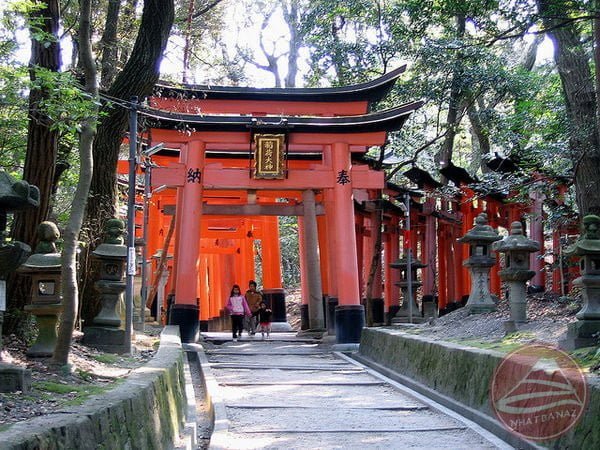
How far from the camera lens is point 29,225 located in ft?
32.9

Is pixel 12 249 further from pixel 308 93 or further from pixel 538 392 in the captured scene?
pixel 308 93

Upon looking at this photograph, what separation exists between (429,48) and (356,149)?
3179 mm

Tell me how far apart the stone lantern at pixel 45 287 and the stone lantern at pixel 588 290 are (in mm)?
5777

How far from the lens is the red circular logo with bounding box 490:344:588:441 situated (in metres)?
6.20

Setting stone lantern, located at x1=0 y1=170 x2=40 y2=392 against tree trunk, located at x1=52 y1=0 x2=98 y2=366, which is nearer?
stone lantern, located at x1=0 y1=170 x2=40 y2=392

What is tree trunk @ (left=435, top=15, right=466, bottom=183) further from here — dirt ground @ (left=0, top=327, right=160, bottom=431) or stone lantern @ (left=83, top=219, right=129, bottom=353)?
dirt ground @ (left=0, top=327, right=160, bottom=431)

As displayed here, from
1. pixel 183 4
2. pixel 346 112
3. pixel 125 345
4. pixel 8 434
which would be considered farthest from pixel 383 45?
pixel 8 434

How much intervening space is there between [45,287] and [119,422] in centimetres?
521

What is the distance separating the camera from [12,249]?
6703 mm

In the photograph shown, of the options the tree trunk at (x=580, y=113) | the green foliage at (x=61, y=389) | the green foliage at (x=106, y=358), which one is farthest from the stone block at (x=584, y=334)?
the green foliage at (x=106, y=358)

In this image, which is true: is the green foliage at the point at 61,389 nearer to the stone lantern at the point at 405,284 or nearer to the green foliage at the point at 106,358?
the green foliage at the point at 106,358

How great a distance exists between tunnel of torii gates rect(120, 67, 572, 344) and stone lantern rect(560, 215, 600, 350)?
7.65 meters

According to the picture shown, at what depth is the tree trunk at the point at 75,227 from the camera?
7797mm

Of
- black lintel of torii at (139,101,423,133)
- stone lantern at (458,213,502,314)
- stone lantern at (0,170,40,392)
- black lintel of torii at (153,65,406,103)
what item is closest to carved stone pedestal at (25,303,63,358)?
stone lantern at (0,170,40,392)
